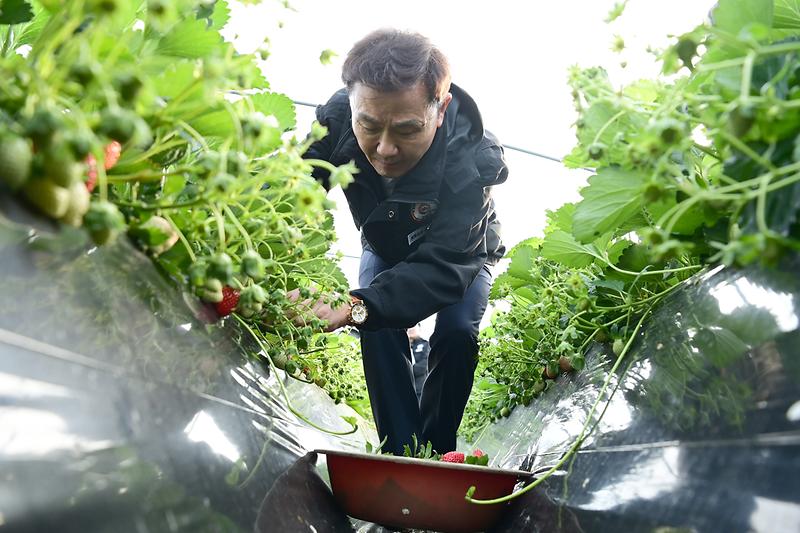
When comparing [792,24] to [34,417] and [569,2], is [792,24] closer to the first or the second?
[34,417]

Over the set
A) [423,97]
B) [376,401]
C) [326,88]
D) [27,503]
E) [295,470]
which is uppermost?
[27,503]

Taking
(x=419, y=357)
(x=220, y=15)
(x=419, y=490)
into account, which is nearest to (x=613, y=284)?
(x=419, y=490)

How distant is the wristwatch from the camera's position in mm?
1439

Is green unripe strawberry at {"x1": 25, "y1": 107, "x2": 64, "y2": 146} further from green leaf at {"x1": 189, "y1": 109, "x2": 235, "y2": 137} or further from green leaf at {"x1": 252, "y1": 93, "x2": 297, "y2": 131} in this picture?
green leaf at {"x1": 252, "y1": 93, "x2": 297, "y2": 131}

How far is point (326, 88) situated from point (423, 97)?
372 cm

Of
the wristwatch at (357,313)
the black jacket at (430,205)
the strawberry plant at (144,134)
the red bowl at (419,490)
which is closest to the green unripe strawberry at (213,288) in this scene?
the strawberry plant at (144,134)

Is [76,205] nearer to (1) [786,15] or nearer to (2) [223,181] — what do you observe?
(2) [223,181]

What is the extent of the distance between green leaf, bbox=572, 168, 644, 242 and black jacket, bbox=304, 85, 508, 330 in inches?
28.9

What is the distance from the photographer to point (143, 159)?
0.62 meters

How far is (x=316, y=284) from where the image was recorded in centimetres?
120

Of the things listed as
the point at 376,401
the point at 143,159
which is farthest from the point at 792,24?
the point at 376,401

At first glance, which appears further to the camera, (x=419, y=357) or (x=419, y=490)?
(x=419, y=357)

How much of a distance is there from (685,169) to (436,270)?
90 centimetres

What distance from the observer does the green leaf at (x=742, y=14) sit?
2.28ft
